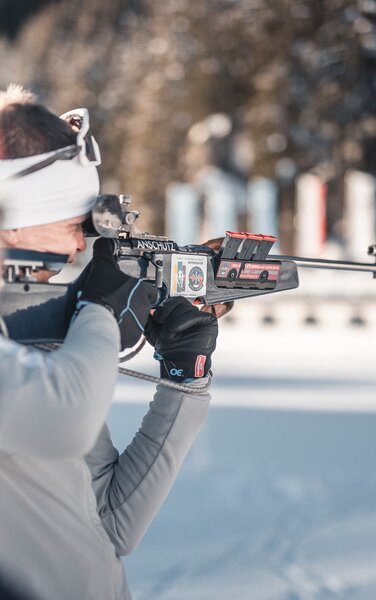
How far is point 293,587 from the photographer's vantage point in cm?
312

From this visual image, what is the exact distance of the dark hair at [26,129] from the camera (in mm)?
1562

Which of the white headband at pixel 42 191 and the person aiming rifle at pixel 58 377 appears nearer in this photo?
the person aiming rifle at pixel 58 377

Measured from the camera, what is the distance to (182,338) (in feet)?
6.23

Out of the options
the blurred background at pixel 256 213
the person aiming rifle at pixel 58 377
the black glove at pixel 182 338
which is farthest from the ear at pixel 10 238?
the blurred background at pixel 256 213

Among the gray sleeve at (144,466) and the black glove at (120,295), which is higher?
the black glove at (120,295)

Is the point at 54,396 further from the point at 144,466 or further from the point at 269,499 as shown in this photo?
the point at 269,499

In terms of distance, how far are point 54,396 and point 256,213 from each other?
88.5 feet

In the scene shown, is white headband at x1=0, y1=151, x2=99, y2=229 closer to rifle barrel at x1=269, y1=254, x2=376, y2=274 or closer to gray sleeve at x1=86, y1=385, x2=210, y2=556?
gray sleeve at x1=86, y1=385, x2=210, y2=556

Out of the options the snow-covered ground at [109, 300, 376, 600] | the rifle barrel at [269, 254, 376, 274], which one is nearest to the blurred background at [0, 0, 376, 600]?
the snow-covered ground at [109, 300, 376, 600]

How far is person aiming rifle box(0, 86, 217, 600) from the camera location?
1413mm

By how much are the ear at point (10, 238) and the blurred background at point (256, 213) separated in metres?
1.71

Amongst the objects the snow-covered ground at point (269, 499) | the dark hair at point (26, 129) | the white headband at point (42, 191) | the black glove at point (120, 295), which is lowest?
the snow-covered ground at point (269, 499)

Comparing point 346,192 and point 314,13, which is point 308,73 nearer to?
point 314,13

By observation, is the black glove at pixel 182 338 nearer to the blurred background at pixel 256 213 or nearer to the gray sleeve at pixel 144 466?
the gray sleeve at pixel 144 466
